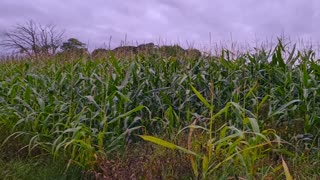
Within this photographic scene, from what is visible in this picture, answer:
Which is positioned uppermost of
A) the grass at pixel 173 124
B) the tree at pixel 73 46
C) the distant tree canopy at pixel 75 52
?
the tree at pixel 73 46

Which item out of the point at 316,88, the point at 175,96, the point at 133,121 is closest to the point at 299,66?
the point at 316,88

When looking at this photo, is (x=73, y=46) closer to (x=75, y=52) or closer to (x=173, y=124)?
(x=75, y=52)

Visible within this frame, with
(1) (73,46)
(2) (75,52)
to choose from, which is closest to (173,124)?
(2) (75,52)

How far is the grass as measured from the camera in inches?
97.7

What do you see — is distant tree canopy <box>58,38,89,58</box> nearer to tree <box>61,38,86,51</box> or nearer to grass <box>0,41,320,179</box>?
tree <box>61,38,86,51</box>

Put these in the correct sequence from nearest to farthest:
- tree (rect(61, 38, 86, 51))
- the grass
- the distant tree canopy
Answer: the grass, the distant tree canopy, tree (rect(61, 38, 86, 51))

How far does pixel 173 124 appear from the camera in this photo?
3705 millimetres

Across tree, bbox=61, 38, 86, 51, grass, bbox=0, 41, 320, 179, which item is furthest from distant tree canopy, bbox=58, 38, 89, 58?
grass, bbox=0, 41, 320, 179

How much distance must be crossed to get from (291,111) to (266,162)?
1.09m

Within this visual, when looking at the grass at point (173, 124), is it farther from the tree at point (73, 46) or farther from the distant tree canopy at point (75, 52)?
the tree at point (73, 46)

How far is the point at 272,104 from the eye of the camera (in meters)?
3.69

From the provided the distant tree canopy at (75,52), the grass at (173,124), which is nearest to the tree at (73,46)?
the distant tree canopy at (75,52)

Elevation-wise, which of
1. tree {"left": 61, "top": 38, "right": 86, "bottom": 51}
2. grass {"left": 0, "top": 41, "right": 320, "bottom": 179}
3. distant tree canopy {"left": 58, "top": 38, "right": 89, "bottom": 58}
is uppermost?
tree {"left": 61, "top": 38, "right": 86, "bottom": 51}

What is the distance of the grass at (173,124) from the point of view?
8.14ft
